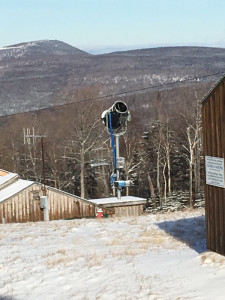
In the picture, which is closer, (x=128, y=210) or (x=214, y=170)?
(x=214, y=170)

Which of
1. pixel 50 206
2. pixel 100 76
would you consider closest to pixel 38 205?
pixel 50 206

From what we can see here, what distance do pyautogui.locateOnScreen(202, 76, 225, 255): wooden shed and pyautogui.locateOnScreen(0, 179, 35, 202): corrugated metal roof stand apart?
19.3 m

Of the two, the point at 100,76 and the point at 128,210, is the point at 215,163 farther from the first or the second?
the point at 100,76

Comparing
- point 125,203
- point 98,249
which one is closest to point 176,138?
point 125,203

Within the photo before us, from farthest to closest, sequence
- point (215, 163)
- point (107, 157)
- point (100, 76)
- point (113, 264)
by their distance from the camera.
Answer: point (100, 76)
point (107, 157)
point (113, 264)
point (215, 163)

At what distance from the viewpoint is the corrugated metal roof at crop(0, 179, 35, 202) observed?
29.0 metres

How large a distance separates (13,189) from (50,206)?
3.19m

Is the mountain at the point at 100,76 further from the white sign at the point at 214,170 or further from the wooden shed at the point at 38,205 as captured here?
the white sign at the point at 214,170

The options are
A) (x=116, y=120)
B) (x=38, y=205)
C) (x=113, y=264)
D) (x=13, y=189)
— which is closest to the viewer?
(x=113, y=264)

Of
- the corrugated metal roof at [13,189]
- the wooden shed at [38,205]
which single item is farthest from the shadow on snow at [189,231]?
the corrugated metal roof at [13,189]

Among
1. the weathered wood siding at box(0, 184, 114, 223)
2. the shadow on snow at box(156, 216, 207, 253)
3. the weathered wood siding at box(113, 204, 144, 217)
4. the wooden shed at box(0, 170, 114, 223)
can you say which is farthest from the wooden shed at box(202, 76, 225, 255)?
the weathered wood siding at box(0, 184, 114, 223)

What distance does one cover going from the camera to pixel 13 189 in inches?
1213

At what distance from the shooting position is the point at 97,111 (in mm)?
53812

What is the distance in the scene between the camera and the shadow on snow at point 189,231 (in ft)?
40.9
